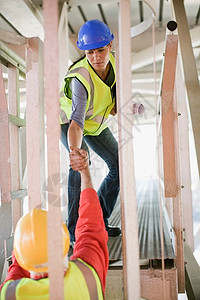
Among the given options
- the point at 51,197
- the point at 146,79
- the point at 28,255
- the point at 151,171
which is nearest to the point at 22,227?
the point at 28,255

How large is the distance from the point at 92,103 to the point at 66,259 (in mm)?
1316

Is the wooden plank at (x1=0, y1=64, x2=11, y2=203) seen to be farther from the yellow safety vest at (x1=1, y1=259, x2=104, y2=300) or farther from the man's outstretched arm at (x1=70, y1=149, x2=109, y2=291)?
the yellow safety vest at (x1=1, y1=259, x2=104, y2=300)

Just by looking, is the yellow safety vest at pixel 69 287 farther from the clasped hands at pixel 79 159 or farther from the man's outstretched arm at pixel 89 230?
the clasped hands at pixel 79 159

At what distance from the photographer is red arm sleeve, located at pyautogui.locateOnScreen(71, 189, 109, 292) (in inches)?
51.2

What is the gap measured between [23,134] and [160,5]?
2.69 m

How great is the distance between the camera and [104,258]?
138cm

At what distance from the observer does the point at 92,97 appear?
90.0 inches

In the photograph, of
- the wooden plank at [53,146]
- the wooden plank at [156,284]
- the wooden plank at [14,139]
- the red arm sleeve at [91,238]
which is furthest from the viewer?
the wooden plank at [14,139]

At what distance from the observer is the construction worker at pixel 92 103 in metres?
2.08

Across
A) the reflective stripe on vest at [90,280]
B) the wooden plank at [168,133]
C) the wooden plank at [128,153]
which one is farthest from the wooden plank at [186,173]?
the reflective stripe on vest at [90,280]

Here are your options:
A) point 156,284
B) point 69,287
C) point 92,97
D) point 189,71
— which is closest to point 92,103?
point 92,97

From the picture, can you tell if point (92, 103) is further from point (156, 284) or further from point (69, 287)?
point (69, 287)

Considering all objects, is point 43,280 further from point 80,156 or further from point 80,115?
point 80,115

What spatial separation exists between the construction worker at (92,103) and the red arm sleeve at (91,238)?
1.79 ft
